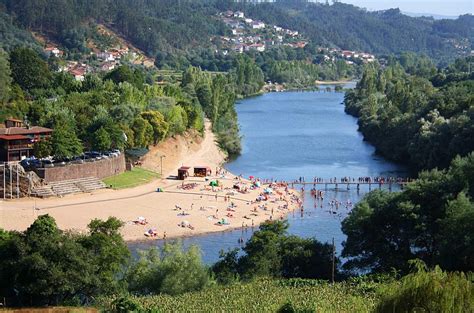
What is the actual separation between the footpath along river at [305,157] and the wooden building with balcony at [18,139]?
12.6 metres

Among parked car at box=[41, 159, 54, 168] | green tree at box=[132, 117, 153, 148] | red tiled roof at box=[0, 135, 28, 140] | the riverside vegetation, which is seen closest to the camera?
the riverside vegetation

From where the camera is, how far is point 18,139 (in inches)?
1802

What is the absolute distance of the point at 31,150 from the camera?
47.0m

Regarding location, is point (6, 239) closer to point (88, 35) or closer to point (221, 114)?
point (221, 114)

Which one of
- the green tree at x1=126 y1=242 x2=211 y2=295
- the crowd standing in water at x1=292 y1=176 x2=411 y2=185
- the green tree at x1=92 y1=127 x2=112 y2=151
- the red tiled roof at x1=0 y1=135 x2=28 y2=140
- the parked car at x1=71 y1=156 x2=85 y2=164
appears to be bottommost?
the crowd standing in water at x1=292 y1=176 x2=411 y2=185

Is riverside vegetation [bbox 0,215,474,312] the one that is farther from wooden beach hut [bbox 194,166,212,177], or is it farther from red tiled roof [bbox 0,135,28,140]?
wooden beach hut [bbox 194,166,212,177]

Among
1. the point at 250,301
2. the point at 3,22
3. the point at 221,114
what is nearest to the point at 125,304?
the point at 250,301

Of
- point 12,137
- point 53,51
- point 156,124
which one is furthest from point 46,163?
point 53,51

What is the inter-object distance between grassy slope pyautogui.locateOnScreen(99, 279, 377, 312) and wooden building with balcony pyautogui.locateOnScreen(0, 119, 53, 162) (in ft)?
75.8

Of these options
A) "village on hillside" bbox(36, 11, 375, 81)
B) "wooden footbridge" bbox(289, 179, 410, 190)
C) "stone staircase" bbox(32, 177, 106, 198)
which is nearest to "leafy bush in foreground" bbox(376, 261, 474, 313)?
"stone staircase" bbox(32, 177, 106, 198)

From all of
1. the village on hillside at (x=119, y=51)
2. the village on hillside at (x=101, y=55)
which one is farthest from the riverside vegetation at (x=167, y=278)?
the village on hillside at (x=101, y=55)

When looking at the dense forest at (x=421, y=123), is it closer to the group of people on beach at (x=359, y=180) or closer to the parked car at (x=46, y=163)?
the group of people on beach at (x=359, y=180)

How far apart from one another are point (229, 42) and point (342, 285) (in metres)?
154

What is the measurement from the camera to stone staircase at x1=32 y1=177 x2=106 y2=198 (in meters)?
42.7
